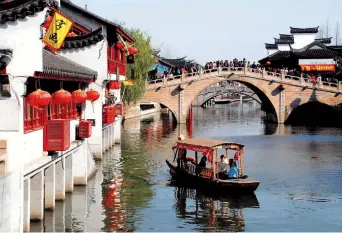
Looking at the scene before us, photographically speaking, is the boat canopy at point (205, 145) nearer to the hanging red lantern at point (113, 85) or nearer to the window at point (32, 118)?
the window at point (32, 118)

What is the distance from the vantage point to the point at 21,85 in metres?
14.9

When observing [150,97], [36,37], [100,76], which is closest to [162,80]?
[150,97]

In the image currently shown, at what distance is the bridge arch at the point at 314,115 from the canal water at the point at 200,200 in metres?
24.4

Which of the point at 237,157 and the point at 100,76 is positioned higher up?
the point at 100,76

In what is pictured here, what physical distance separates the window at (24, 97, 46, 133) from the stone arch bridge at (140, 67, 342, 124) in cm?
4116

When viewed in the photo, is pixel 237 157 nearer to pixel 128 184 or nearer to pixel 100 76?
pixel 128 184

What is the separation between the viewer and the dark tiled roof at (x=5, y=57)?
13969mm

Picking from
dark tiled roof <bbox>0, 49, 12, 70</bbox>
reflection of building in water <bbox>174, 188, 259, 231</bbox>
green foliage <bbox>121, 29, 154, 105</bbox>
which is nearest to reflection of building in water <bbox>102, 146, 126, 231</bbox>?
reflection of building in water <bbox>174, 188, 259, 231</bbox>

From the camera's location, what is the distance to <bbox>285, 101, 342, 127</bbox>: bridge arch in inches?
2534

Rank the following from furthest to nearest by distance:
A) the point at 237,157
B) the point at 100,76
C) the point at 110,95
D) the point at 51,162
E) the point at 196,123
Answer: the point at 196,123 < the point at 110,95 < the point at 100,76 < the point at 237,157 < the point at 51,162

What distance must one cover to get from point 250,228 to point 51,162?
629 centimetres

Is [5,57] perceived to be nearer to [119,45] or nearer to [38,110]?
[38,110]

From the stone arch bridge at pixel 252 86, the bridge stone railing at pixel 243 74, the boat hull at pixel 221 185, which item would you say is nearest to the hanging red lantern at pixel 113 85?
the boat hull at pixel 221 185

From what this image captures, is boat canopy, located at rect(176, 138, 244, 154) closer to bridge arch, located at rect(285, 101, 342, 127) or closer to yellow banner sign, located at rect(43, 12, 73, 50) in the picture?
yellow banner sign, located at rect(43, 12, 73, 50)
